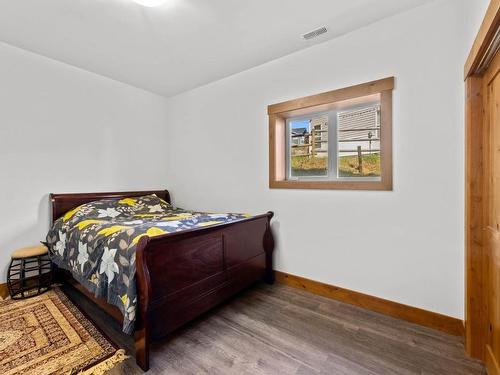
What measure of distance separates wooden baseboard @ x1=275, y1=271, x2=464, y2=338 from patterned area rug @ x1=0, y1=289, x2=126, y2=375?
1.71 meters

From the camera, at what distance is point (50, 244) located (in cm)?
266

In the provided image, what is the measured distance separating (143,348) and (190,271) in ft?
1.75

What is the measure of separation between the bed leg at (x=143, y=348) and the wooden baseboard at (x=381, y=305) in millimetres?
1607

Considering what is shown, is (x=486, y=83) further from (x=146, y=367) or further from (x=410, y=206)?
(x=146, y=367)

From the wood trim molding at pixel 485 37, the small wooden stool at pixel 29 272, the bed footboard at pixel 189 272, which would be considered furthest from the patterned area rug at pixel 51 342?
the wood trim molding at pixel 485 37

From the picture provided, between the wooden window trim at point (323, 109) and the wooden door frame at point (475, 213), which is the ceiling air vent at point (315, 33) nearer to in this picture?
the wooden window trim at point (323, 109)

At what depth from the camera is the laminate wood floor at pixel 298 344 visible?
1507 millimetres

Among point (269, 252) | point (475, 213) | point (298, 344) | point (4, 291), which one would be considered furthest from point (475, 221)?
point (4, 291)

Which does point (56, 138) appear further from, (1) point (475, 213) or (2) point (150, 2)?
(1) point (475, 213)

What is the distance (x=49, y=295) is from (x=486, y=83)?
3991 millimetres

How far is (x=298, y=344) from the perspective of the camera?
1.73m

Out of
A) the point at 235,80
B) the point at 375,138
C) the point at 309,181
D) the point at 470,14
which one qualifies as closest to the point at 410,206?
the point at 375,138

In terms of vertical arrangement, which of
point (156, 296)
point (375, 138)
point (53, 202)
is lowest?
point (156, 296)

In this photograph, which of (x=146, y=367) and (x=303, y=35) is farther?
(x=303, y=35)
